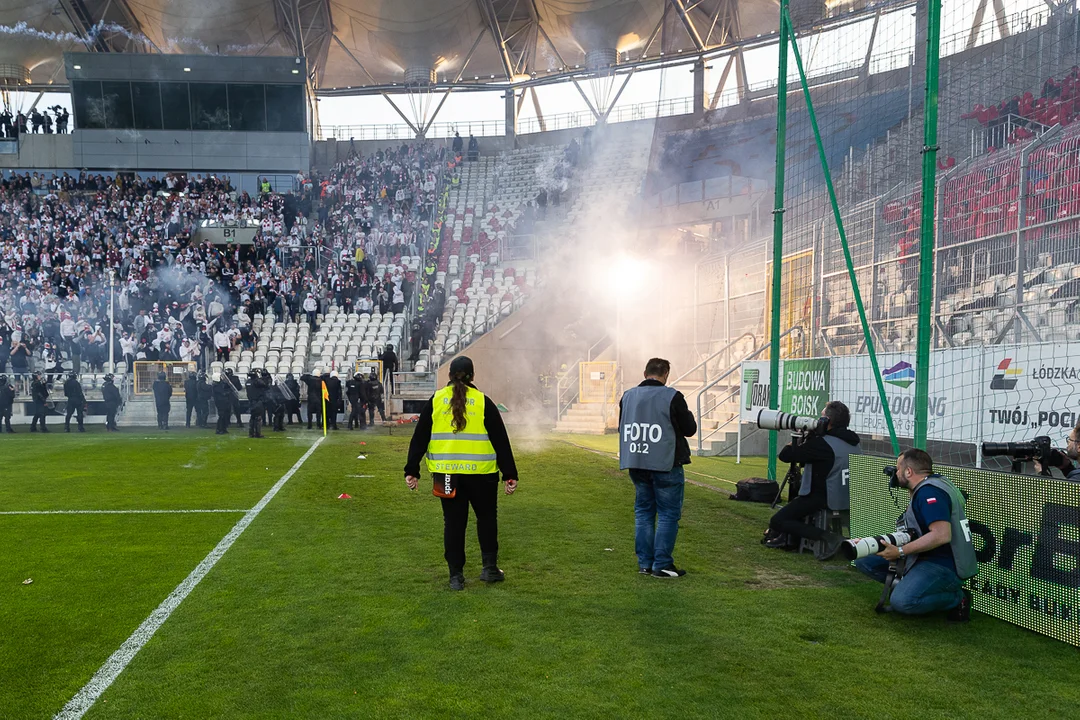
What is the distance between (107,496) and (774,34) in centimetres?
3780

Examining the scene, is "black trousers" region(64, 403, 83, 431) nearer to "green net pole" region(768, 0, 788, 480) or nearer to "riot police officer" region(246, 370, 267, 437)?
"riot police officer" region(246, 370, 267, 437)

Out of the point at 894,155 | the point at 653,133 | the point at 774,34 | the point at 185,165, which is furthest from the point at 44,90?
the point at 894,155

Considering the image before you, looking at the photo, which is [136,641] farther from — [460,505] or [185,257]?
[185,257]

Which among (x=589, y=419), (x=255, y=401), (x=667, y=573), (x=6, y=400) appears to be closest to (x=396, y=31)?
(x=6, y=400)

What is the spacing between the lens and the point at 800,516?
21.5 feet

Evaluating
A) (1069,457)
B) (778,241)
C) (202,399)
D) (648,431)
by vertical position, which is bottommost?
(202,399)

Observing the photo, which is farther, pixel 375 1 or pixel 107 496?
pixel 375 1

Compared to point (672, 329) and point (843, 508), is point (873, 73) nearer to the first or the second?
point (843, 508)

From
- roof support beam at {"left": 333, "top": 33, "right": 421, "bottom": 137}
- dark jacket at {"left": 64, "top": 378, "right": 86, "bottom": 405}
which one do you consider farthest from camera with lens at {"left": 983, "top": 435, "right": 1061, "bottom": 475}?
roof support beam at {"left": 333, "top": 33, "right": 421, "bottom": 137}

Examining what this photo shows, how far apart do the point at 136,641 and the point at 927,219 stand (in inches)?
246

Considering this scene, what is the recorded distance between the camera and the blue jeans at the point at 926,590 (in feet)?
15.2

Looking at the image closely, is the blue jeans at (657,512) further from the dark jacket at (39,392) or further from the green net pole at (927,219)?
the dark jacket at (39,392)

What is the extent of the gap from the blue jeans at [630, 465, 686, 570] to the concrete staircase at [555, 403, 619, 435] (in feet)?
46.1

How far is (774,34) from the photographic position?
3816cm
